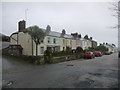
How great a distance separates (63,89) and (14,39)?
28.7 meters

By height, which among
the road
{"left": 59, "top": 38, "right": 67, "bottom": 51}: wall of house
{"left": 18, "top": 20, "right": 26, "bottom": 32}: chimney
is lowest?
the road

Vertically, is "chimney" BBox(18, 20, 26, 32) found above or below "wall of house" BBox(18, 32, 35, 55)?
above

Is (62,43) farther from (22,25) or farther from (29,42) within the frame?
(22,25)

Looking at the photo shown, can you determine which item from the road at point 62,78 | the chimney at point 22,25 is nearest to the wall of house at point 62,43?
the chimney at point 22,25

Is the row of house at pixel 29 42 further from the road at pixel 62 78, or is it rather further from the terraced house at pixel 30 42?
the road at pixel 62 78

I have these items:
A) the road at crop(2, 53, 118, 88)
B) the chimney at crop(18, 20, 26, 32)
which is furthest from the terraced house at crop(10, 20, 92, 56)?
the road at crop(2, 53, 118, 88)

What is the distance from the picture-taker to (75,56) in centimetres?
2845

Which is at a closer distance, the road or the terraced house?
the road

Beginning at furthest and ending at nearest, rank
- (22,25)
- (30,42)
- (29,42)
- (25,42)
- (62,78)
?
(22,25) → (25,42) → (29,42) → (30,42) → (62,78)

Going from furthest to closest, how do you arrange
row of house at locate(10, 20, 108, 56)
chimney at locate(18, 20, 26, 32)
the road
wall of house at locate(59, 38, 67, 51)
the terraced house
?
wall of house at locate(59, 38, 67, 51) → chimney at locate(18, 20, 26, 32) → the terraced house → row of house at locate(10, 20, 108, 56) → the road

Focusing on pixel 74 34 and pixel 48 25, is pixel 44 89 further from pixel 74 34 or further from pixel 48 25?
pixel 74 34

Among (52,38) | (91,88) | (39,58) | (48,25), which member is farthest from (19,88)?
(48,25)

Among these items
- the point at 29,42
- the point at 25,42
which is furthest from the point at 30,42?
the point at 25,42

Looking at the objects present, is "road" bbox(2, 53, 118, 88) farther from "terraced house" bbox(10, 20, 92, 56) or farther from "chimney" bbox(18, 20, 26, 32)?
"chimney" bbox(18, 20, 26, 32)
